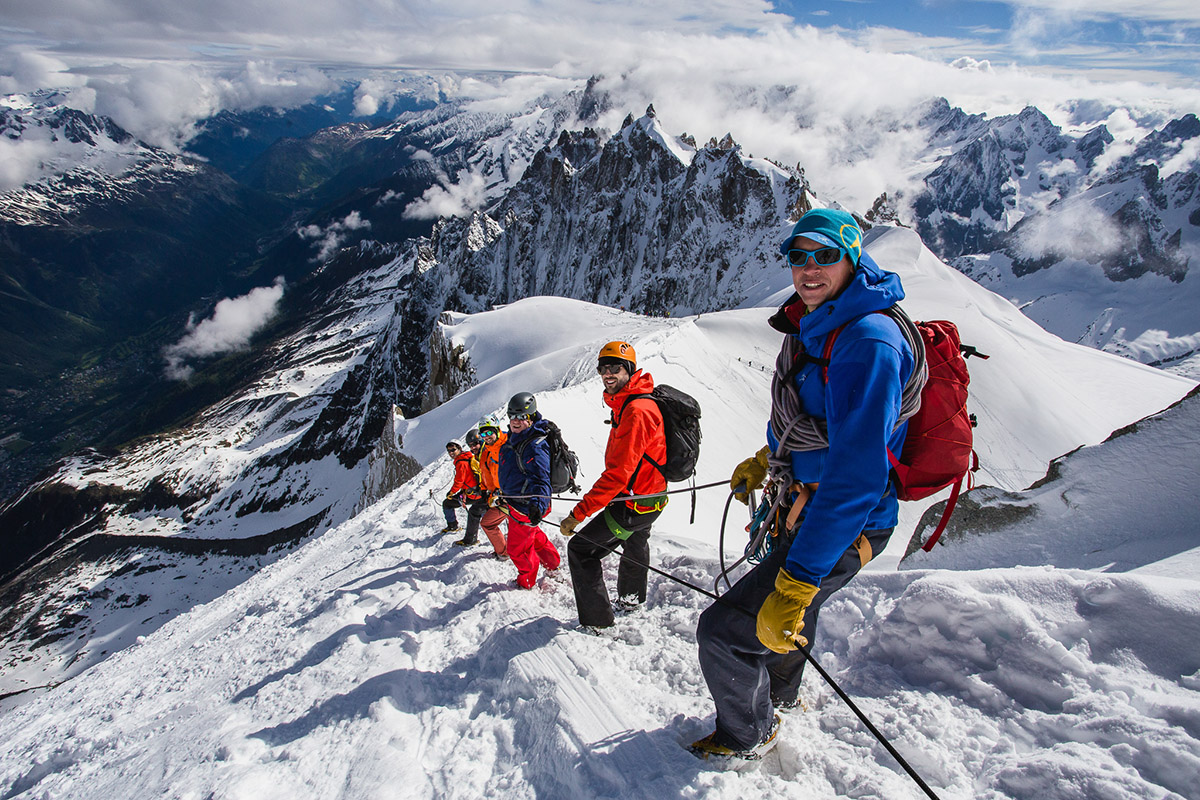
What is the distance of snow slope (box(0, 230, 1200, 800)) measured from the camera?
3.16 m

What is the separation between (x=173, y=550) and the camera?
91.7m

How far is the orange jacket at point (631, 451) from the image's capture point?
4702mm

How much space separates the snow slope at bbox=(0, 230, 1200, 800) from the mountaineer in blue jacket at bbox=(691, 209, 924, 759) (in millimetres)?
628

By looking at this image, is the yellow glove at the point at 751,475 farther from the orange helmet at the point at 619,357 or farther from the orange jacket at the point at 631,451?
the orange helmet at the point at 619,357

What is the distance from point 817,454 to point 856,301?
0.91 m

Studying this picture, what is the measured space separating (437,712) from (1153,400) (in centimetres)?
3141

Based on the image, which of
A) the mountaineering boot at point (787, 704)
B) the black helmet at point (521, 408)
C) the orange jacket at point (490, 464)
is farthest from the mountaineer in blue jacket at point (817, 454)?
the orange jacket at point (490, 464)

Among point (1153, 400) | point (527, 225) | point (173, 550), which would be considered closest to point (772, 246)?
point (1153, 400)

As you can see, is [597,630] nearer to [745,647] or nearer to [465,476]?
[745,647]

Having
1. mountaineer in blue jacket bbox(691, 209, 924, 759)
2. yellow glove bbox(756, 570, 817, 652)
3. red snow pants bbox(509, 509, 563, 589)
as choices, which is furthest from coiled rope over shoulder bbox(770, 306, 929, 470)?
red snow pants bbox(509, 509, 563, 589)

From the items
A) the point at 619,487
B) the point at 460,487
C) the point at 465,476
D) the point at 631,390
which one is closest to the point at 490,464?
the point at 465,476

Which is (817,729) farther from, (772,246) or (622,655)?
(772,246)

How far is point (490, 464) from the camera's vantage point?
7281 millimetres

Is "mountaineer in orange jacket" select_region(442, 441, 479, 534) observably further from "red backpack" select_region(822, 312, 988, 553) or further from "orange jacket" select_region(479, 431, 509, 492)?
"red backpack" select_region(822, 312, 988, 553)
